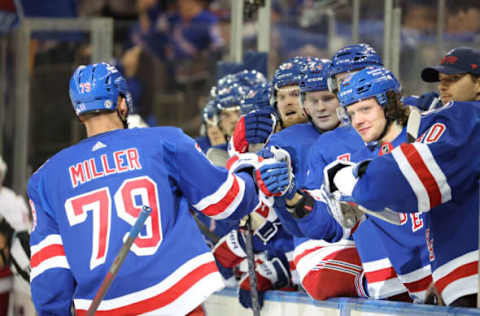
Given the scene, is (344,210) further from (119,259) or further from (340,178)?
(119,259)

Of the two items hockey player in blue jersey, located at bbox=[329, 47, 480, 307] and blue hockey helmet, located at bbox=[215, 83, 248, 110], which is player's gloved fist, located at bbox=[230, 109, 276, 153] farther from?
blue hockey helmet, located at bbox=[215, 83, 248, 110]

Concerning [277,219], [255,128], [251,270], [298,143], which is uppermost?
[255,128]

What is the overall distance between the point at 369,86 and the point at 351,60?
0.45 meters

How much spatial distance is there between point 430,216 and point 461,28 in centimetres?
159

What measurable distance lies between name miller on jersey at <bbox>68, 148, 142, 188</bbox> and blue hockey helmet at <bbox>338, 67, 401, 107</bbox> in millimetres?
768

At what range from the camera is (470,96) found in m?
3.46

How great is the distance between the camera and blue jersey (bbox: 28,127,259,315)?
9.41 feet

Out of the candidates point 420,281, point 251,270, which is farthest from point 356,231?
point 251,270

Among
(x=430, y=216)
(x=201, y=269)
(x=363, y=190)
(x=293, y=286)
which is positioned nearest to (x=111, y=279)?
(x=201, y=269)

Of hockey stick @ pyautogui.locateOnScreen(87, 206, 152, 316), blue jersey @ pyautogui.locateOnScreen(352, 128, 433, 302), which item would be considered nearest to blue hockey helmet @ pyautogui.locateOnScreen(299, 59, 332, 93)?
blue jersey @ pyautogui.locateOnScreen(352, 128, 433, 302)

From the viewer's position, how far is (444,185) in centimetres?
270

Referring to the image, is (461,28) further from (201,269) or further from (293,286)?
(201,269)

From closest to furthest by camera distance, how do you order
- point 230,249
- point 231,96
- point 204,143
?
point 230,249
point 231,96
point 204,143

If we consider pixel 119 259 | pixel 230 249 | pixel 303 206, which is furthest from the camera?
pixel 230 249
